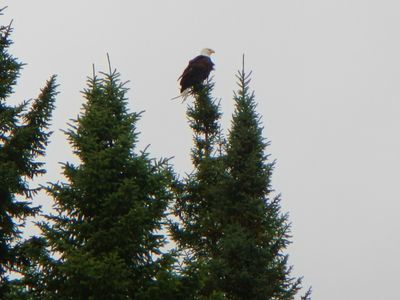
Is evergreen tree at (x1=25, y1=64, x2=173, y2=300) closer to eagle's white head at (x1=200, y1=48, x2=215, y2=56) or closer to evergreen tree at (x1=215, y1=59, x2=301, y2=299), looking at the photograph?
evergreen tree at (x1=215, y1=59, x2=301, y2=299)

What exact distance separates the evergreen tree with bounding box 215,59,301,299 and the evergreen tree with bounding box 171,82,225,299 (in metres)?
0.40

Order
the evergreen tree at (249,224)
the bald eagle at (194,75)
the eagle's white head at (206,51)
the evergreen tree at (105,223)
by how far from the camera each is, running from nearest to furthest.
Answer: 1. the evergreen tree at (105,223)
2. the evergreen tree at (249,224)
3. the bald eagle at (194,75)
4. the eagle's white head at (206,51)

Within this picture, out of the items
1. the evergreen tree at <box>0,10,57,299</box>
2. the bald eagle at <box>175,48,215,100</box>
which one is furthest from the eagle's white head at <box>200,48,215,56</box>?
the evergreen tree at <box>0,10,57,299</box>

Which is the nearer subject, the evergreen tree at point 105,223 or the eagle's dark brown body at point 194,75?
the evergreen tree at point 105,223

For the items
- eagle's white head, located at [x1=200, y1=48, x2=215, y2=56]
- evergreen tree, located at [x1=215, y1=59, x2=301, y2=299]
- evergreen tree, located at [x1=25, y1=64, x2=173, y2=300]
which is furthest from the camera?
eagle's white head, located at [x1=200, y1=48, x2=215, y2=56]

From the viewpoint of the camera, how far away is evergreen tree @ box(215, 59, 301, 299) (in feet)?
58.2

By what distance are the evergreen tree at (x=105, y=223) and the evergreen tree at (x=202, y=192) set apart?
20.2ft

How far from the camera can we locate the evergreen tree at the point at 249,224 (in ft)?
58.2

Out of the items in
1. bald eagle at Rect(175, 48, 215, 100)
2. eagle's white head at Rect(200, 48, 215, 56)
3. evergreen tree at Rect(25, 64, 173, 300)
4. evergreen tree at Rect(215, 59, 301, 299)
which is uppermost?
eagle's white head at Rect(200, 48, 215, 56)

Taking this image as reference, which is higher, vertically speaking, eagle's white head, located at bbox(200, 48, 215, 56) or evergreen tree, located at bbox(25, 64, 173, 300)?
eagle's white head, located at bbox(200, 48, 215, 56)

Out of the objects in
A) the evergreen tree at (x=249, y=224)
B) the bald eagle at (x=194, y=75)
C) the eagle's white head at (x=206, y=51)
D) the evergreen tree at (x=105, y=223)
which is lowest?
the evergreen tree at (x=105, y=223)

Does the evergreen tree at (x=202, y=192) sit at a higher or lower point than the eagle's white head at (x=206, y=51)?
lower

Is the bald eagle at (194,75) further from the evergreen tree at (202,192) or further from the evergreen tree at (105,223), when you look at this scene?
the evergreen tree at (105,223)

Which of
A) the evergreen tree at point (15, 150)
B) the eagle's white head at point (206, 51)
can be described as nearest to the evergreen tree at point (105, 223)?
the evergreen tree at point (15, 150)
